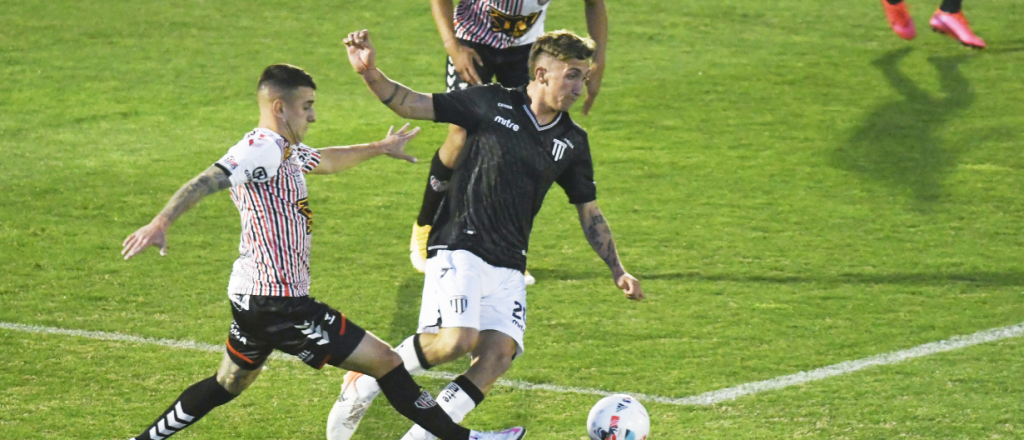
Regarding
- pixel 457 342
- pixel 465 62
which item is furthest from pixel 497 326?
pixel 465 62

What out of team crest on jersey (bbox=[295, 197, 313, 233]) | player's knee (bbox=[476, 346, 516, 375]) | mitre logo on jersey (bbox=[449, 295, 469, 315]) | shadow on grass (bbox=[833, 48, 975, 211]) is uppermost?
team crest on jersey (bbox=[295, 197, 313, 233])

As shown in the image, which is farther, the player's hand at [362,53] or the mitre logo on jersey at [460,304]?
the mitre logo on jersey at [460,304]

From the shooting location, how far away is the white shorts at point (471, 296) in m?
5.11

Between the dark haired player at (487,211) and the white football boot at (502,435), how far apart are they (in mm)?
169

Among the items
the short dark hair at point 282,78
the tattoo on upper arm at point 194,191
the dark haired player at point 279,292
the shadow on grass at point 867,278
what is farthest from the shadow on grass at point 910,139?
the tattoo on upper arm at point 194,191

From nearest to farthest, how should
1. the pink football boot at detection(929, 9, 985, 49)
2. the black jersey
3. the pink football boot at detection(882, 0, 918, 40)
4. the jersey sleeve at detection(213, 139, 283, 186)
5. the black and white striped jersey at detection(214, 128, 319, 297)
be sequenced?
the jersey sleeve at detection(213, 139, 283, 186)
the black and white striped jersey at detection(214, 128, 319, 297)
the black jersey
the pink football boot at detection(882, 0, 918, 40)
the pink football boot at detection(929, 9, 985, 49)

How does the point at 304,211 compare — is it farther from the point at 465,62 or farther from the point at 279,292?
the point at 465,62

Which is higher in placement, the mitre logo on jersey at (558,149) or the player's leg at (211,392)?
the mitre logo on jersey at (558,149)

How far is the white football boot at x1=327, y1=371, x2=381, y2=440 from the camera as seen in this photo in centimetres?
504

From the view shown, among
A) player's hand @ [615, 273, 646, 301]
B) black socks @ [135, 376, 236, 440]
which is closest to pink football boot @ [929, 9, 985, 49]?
player's hand @ [615, 273, 646, 301]

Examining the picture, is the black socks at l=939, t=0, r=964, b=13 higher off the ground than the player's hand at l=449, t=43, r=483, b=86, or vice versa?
the player's hand at l=449, t=43, r=483, b=86

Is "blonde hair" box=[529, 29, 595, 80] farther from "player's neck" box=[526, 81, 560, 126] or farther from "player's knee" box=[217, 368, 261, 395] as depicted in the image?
"player's knee" box=[217, 368, 261, 395]

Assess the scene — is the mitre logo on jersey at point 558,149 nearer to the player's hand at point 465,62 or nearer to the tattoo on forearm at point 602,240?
the tattoo on forearm at point 602,240

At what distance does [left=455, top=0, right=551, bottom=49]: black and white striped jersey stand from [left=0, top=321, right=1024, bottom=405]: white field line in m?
2.26
